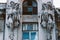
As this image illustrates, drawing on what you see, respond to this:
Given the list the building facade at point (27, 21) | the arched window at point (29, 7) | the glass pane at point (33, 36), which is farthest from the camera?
the arched window at point (29, 7)

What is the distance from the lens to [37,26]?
14.9 metres

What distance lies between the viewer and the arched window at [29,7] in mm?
15147

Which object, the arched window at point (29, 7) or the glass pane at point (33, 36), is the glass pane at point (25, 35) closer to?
the glass pane at point (33, 36)

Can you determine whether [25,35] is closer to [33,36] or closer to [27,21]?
[33,36]

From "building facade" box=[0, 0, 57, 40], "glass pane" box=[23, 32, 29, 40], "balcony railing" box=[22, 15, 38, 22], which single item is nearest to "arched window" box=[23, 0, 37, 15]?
"building facade" box=[0, 0, 57, 40]

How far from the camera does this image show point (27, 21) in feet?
48.5

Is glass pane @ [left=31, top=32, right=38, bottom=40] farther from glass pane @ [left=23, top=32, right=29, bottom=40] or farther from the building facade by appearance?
glass pane @ [left=23, top=32, right=29, bottom=40]

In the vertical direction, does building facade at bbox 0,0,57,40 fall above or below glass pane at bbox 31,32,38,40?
above

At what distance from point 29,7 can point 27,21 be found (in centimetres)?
105

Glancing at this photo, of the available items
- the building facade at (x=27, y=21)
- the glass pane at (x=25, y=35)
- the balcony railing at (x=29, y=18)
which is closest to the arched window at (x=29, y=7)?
the building facade at (x=27, y=21)

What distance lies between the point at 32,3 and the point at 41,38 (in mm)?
2576

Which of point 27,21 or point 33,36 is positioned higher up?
point 27,21

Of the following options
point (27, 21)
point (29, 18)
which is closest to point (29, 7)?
point (29, 18)

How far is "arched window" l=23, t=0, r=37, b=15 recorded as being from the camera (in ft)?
49.7
